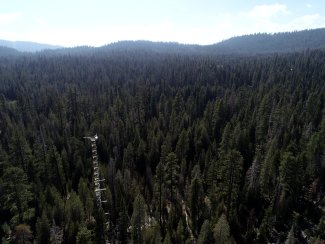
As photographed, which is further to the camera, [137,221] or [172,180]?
[172,180]

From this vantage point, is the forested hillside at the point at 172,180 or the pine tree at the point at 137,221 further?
the forested hillside at the point at 172,180

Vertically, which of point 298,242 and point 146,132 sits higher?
point 146,132

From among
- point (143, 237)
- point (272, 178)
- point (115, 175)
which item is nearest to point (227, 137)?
point (272, 178)

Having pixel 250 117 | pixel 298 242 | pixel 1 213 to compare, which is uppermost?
pixel 250 117

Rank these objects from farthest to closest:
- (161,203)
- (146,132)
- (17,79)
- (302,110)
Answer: (17,79)
(302,110)
(146,132)
(161,203)

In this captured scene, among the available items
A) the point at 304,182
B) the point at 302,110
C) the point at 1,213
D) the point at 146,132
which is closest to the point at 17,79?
the point at 146,132

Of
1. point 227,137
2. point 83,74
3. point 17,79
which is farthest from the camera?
point 83,74

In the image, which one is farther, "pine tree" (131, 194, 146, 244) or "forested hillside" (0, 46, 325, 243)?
"forested hillside" (0, 46, 325, 243)

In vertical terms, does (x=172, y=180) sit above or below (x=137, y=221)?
above

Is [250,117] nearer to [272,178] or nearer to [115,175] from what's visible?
[272,178]

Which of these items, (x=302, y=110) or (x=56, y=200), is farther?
(x=302, y=110)
